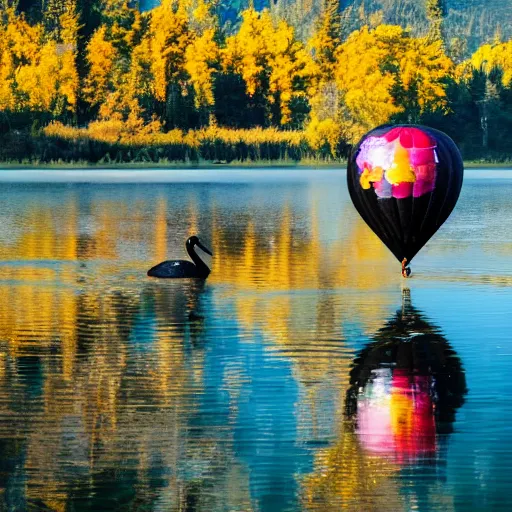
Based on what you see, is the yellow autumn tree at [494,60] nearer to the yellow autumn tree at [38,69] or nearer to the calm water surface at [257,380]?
the yellow autumn tree at [38,69]

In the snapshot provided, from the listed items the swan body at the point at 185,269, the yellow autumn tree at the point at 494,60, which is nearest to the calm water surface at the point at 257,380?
the swan body at the point at 185,269

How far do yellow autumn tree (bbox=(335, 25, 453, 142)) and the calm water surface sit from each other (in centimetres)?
8079

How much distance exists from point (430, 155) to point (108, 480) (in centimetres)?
1986

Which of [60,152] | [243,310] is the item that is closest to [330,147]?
[60,152]

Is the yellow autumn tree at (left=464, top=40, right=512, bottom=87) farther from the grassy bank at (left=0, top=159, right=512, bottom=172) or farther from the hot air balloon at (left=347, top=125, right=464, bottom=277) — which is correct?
the hot air balloon at (left=347, top=125, right=464, bottom=277)

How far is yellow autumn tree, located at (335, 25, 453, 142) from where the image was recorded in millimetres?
119062

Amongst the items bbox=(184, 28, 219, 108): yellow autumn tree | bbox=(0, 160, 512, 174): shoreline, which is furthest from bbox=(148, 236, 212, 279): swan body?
bbox=(184, 28, 219, 108): yellow autumn tree

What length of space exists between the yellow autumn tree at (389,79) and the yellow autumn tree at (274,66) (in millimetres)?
4352

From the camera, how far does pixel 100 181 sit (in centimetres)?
8762

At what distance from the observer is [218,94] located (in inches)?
4921

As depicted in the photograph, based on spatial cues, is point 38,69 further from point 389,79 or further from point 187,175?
point 187,175

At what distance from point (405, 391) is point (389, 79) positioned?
10398 cm

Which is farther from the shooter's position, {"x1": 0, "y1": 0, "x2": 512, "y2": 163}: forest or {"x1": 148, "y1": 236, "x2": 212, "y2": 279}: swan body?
{"x1": 0, "y1": 0, "x2": 512, "y2": 163}: forest

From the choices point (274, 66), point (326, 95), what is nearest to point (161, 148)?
point (326, 95)
